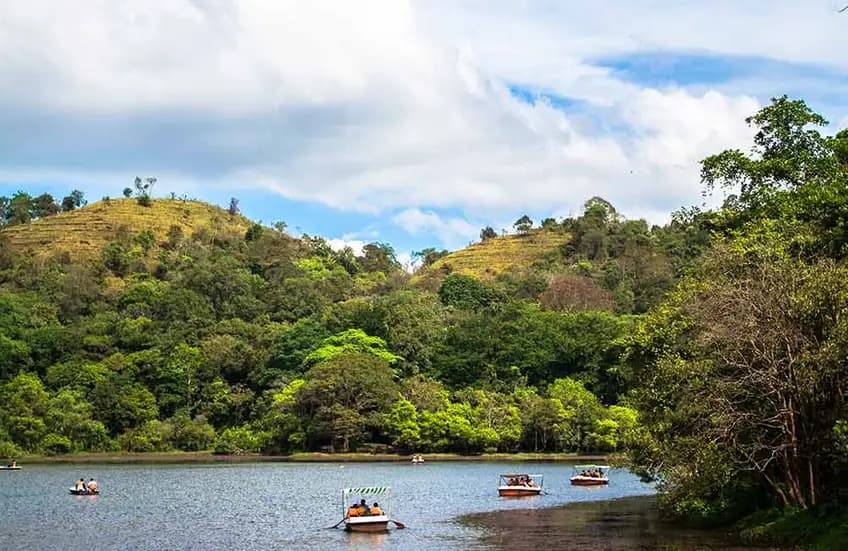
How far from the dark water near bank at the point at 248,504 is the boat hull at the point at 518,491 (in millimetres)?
1184

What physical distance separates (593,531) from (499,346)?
8497cm

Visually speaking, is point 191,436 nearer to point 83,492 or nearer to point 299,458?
point 299,458

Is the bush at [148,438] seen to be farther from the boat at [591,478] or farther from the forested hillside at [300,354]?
the boat at [591,478]

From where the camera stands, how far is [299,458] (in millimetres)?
108250

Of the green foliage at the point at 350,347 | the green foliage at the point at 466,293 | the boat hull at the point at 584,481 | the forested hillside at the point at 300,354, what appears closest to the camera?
the boat hull at the point at 584,481

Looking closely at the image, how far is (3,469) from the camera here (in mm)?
93250

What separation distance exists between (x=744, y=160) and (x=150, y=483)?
51.8 m

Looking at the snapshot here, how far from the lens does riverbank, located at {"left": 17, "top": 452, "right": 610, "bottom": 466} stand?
106250mm

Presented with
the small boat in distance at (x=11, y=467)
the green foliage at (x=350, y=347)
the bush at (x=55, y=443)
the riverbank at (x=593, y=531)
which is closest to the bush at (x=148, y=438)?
the bush at (x=55, y=443)

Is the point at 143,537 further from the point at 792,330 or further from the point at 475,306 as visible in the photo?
the point at 475,306

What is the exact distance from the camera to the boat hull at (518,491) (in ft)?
206

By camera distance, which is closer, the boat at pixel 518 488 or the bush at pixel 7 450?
the boat at pixel 518 488

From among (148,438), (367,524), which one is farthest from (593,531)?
(148,438)

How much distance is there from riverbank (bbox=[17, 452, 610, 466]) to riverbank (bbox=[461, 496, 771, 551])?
51.7m
